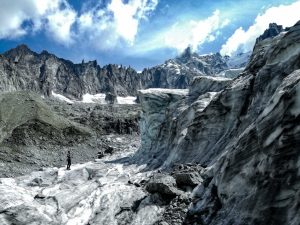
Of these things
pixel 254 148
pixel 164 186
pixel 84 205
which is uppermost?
pixel 254 148

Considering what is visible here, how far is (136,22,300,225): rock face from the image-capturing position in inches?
711

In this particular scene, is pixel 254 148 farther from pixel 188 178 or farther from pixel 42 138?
pixel 42 138

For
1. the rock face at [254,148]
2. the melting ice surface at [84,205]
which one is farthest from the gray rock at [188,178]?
the rock face at [254,148]

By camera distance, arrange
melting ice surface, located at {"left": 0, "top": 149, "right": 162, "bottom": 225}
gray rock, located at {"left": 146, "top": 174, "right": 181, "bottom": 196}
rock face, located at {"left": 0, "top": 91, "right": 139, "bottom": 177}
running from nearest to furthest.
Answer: gray rock, located at {"left": 146, "top": 174, "right": 181, "bottom": 196}
melting ice surface, located at {"left": 0, "top": 149, "right": 162, "bottom": 225}
rock face, located at {"left": 0, "top": 91, "right": 139, "bottom": 177}

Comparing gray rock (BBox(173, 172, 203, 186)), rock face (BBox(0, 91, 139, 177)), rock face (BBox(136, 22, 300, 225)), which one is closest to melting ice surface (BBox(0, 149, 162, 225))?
gray rock (BBox(173, 172, 203, 186))

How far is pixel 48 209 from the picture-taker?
3897 cm

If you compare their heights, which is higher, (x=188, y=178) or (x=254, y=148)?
(x=254, y=148)

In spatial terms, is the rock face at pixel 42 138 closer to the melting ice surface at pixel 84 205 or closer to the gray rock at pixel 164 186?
the melting ice surface at pixel 84 205

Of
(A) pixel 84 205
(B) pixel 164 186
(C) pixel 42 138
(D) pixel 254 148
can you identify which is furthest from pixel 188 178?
(C) pixel 42 138

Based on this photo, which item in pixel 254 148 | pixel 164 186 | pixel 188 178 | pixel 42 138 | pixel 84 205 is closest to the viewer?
pixel 254 148

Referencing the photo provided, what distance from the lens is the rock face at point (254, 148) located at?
1806 cm

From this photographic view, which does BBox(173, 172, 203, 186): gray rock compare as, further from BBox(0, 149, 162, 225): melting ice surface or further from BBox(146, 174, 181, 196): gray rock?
BBox(0, 149, 162, 225): melting ice surface

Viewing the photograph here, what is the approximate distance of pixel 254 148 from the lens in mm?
21688

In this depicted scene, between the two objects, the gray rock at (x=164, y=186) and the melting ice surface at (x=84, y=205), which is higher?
the gray rock at (x=164, y=186)
